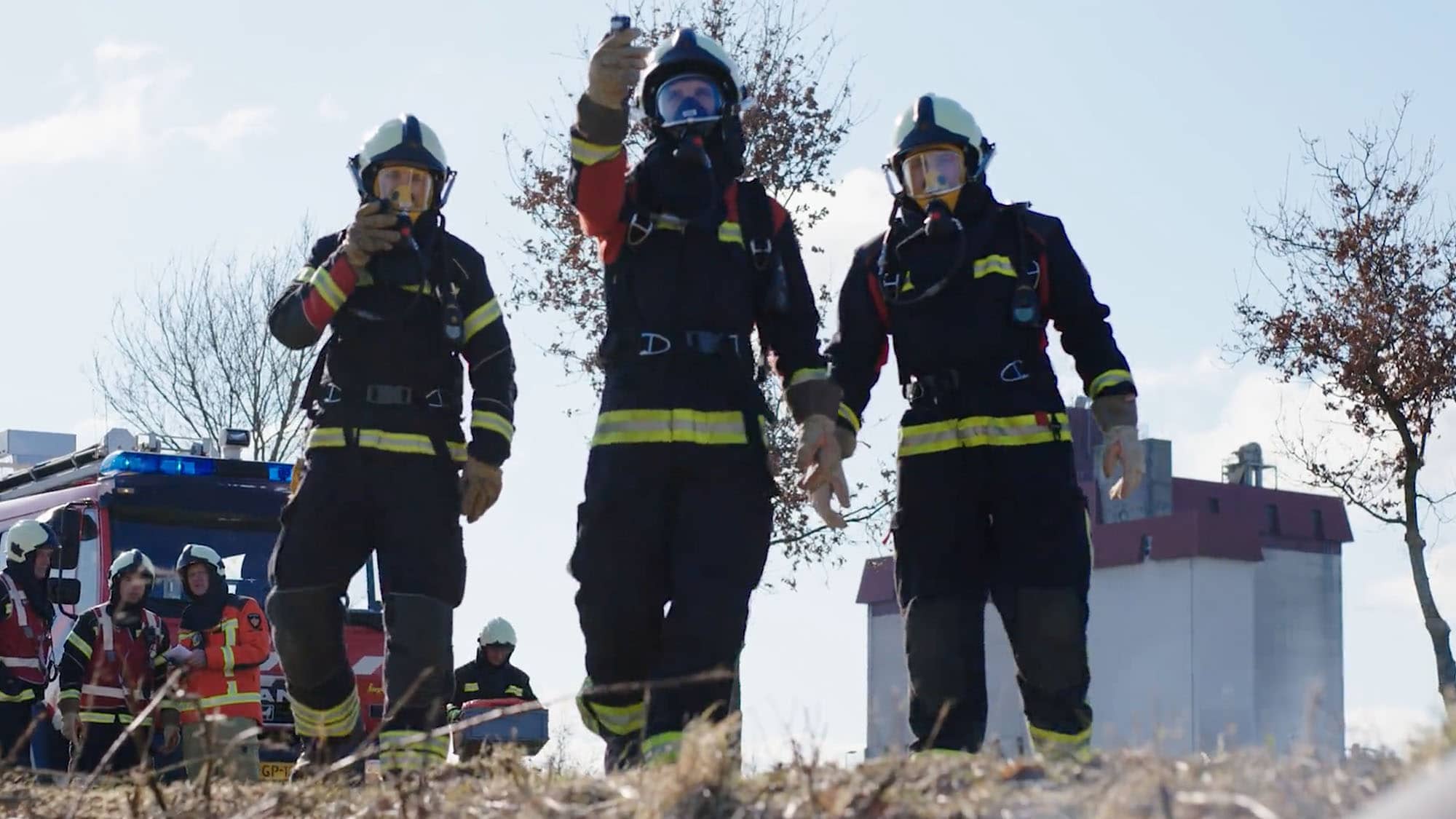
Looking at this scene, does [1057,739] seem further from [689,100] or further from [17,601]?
[17,601]

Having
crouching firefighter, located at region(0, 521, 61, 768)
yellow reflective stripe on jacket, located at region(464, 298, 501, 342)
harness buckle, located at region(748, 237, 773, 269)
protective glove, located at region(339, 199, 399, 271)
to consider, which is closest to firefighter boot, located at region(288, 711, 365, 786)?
yellow reflective stripe on jacket, located at region(464, 298, 501, 342)

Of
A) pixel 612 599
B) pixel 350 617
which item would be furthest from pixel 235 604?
pixel 612 599

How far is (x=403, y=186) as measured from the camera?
668 centimetres

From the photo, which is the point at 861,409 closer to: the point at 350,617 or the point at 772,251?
the point at 772,251

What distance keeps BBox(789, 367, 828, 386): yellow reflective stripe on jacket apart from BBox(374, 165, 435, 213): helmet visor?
142cm

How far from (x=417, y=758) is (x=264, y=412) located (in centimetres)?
2292

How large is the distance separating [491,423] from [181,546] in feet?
24.8

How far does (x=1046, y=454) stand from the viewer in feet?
20.1

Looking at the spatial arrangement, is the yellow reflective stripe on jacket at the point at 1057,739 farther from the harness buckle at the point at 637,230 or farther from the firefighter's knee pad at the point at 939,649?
the harness buckle at the point at 637,230

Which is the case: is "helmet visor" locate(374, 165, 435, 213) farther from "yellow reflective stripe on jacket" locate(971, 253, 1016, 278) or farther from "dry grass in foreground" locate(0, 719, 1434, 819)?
"dry grass in foreground" locate(0, 719, 1434, 819)

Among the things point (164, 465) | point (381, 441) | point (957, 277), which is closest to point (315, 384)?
point (381, 441)

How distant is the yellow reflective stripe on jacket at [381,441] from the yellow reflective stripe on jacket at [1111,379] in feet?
6.67

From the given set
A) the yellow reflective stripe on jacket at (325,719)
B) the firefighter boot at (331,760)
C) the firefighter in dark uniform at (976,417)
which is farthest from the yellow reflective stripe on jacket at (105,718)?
the firefighter in dark uniform at (976,417)

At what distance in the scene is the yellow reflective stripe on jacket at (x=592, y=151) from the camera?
577 centimetres
